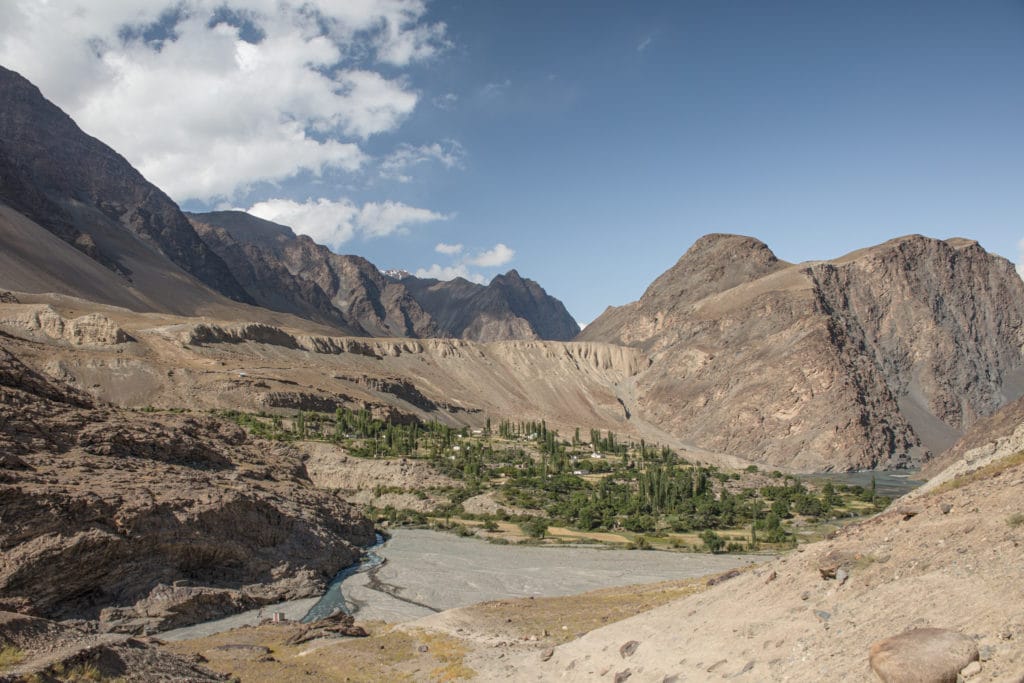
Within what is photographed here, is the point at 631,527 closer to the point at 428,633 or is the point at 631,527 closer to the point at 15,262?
the point at 428,633

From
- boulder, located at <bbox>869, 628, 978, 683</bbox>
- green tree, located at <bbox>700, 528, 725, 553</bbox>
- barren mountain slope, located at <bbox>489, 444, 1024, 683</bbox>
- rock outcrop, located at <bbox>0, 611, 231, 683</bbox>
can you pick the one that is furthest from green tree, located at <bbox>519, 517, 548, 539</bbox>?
boulder, located at <bbox>869, 628, 978, 683</bbox>

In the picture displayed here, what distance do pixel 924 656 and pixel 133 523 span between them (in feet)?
94.0

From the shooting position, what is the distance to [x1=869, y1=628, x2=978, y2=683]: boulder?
9.91 metres

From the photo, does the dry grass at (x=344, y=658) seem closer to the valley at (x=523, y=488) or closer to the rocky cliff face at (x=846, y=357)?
the valley at (x=523, y=488)

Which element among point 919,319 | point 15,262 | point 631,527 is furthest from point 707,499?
point 15,262

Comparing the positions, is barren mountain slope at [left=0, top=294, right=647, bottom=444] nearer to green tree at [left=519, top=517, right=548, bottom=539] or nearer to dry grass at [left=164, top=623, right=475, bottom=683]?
green tree at [left=519, top=517, right=548, bottom=539]

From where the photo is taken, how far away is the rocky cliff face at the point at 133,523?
2569 cm

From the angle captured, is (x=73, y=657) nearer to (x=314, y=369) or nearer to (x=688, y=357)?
(x=314, y=369)

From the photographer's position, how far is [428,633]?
24.7 metres

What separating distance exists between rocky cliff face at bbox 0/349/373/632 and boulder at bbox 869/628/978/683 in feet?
84.4

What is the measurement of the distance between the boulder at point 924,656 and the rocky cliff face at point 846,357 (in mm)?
117560

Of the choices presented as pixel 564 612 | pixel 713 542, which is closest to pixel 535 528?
pixel 713 542

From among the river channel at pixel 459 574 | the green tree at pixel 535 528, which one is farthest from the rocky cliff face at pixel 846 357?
the river channel at pixel 459 574

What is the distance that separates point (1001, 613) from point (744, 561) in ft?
135
